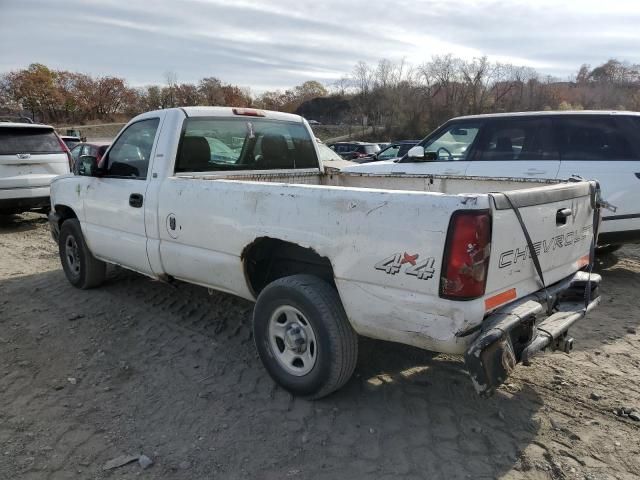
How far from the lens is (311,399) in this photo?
3.16 metres

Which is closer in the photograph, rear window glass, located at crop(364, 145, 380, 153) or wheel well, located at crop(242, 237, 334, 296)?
wheel well, located at crop(242, 237, 334, 296)

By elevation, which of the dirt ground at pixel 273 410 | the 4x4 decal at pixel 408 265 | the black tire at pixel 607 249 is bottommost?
the dirt ground at pixel 273 410

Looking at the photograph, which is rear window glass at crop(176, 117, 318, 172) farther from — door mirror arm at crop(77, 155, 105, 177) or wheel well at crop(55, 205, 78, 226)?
wheel well at crop(55, 205, 78, 226)

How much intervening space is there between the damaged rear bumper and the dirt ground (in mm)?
488

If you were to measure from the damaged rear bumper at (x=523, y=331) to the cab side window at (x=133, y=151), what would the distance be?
3.10 m

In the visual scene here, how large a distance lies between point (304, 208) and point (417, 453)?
1496 millimetres

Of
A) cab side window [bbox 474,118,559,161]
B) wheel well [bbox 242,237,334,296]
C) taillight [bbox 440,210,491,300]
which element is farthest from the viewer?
cab side window [bbox 474,118,559,161]

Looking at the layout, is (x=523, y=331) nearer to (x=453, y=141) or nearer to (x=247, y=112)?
(x=247, y=112)

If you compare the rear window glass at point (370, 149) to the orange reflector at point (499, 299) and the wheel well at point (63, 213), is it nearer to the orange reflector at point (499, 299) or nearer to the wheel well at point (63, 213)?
the wheel well at point (63, 213)

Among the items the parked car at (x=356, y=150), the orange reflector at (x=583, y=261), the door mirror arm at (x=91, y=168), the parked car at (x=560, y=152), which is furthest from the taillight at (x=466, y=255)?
the parked car at (x=356, y=150)

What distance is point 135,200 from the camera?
425cm

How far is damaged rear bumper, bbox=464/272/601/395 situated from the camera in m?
2.41

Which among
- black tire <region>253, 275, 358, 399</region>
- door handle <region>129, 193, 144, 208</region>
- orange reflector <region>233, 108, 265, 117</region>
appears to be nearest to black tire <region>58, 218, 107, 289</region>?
door handle <region>129, 193, 144, 208</region>

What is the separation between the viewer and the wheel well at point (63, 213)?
554 centimetres
